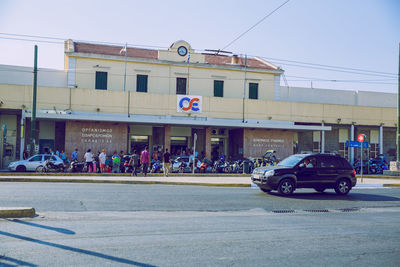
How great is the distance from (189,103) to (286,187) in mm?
18434

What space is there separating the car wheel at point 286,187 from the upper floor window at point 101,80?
22.8 m

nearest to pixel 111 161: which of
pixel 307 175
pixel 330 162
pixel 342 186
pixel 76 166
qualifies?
pixel 76 166

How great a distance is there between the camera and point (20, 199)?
1197 centimetres

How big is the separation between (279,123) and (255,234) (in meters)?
27.2

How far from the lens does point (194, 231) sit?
830 centimetres

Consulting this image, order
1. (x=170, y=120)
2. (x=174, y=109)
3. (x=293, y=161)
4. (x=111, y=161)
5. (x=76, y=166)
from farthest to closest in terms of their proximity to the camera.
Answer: (x=174, y=109) → (x=170, y=120) → (x=111, y=161) → (x=76, y=166) → (x=293, y=161)

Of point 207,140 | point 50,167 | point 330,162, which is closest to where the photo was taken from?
point 330,162

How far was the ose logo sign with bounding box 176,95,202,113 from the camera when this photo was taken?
1270 inches

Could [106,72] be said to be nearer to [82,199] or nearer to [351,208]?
[82,199]

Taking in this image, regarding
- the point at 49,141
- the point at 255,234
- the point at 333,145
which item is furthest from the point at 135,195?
the point at 333,145

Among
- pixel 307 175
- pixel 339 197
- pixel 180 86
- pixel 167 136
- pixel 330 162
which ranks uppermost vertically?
pixel 180 86

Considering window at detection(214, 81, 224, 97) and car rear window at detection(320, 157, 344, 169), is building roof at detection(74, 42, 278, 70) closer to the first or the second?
window at detection(214, 81, 224, 97)

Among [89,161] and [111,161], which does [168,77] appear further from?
[89,161]

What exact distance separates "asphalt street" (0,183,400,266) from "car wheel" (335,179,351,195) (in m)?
1.76
